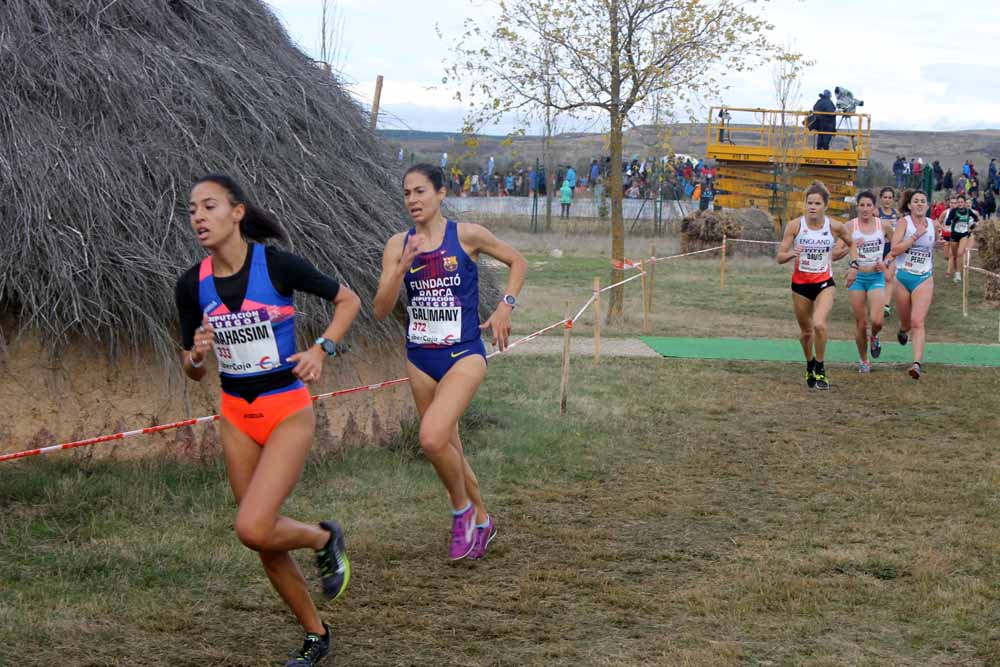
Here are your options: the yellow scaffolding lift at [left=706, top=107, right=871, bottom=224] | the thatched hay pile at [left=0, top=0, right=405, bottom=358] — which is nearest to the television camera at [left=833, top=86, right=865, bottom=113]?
the yellow scaffolding lift at [left=706, top=107, right=871, bottom=224]

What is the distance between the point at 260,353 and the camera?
461 centimetres

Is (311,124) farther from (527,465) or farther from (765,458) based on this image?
(765,458)

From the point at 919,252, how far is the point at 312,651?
9685 mm

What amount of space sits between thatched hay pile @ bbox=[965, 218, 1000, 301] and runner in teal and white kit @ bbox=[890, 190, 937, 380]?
8.42 metres

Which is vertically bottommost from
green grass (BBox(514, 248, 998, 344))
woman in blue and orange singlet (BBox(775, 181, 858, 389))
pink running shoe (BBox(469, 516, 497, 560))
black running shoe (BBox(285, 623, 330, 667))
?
green grass (BBox(514, 248, 998, 344))

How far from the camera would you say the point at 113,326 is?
281 inches

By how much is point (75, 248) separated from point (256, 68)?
2.48 meters

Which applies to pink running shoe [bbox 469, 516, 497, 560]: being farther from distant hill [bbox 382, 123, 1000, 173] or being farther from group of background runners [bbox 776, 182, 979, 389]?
distant hill [bbox 382, 123, 1000, 173]

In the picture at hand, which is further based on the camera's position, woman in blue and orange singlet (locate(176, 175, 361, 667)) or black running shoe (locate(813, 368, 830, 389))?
black running shoe (locate(813, 368, 830, 389))

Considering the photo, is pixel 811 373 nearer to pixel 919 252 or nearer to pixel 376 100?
pixel 919 252

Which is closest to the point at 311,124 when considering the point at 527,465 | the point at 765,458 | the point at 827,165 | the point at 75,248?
the point at 75,248

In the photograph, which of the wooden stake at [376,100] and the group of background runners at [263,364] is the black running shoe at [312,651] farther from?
the wooden stake at [376,100]

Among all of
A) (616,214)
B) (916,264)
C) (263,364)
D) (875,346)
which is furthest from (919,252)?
(263,364)

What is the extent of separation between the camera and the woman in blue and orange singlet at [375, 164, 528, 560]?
20.1 feet
